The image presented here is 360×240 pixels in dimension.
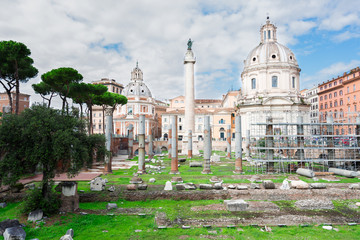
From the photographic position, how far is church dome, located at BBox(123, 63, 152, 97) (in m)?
58.4

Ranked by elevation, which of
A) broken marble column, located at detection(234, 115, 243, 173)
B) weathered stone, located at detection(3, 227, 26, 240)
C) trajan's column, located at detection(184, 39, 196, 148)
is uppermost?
trajan's column, located at detection(184, 39, 196, 148)

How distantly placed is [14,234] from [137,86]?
5454cm

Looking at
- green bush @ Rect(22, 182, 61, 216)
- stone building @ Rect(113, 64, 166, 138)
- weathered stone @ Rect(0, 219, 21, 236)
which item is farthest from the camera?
stone building @ Rect(113, 64, 166, 138)

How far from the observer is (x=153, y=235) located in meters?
6.55

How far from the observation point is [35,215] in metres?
7.36

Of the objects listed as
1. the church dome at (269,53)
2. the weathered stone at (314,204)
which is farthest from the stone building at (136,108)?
the weathered stone at (314,204)

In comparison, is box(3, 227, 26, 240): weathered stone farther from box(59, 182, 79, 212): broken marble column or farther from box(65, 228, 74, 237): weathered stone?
box(59, 182, 79, 212): broken marble column

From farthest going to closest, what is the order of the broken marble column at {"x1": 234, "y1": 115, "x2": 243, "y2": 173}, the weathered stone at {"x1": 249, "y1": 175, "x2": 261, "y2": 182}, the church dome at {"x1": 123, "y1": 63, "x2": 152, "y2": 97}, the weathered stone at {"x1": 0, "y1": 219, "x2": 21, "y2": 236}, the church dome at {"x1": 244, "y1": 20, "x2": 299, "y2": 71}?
1. the church dome at {"x1": 123, "y1": 63, "x2": 152, "y2": 97}
2. the church dome at {"x1": 244, "y1": 20, "x2": 299, "y2": 71}
3. the broken marble column at {"x1": 234, "y1": 115, "x2": 243, "y2": 173}
4. the weathered stone at {"x1": 249, "y1": 175, "x2": 261, "y2": 182}
5. the weathered stone at {"x1": 0, "y1": 219, "x2": 21, "y2": 236}

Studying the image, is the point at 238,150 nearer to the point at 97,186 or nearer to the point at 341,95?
the point at 97,186

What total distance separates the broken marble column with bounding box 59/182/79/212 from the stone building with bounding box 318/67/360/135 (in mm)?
36294

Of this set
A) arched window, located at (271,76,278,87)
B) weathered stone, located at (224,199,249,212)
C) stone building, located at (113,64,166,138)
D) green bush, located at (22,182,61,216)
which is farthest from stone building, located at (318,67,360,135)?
green bush, located at (22,182,61,216)

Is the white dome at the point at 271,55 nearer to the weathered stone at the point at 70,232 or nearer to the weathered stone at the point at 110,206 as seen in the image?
the weathered stone at the point at 110,206

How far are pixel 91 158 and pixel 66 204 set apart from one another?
5.67 ft

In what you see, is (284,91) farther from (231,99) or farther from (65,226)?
(65,226)
